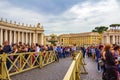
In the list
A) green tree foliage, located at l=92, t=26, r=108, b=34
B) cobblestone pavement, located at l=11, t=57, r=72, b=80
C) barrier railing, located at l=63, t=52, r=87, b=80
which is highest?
green tree foliage, located at l=92, t=26, r=108, b=34

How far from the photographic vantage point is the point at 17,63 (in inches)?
627

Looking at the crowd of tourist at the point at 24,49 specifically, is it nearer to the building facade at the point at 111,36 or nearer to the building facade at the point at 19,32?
the building facade at the point at 19,32

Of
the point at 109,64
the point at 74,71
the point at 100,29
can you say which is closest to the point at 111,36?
the point at 100,29

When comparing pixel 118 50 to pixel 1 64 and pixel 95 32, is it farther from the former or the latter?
pixel 95 32

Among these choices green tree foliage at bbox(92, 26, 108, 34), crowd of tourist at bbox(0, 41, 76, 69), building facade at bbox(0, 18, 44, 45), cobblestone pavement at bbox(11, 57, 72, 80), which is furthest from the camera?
green tree foliage at bbox(92, 26, 108, 34)

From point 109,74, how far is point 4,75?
17.3 ft

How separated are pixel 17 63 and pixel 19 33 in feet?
287

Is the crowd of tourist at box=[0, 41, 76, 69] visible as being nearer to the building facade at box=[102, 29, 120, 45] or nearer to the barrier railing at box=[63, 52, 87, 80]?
the barrier railing at box=[63, 52, 87, 80]

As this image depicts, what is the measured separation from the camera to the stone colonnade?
A: 282 ft

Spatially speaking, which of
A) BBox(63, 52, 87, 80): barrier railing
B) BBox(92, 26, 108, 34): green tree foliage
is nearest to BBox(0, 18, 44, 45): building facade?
BBox(92, 26, 108, 34): green tree foliage

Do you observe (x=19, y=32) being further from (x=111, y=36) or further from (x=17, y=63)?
(x=111, y=36)

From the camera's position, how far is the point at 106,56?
32.4ft

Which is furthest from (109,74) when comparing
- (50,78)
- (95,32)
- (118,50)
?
(95,32)

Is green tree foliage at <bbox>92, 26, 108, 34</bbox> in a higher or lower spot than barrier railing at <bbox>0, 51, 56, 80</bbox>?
higher
